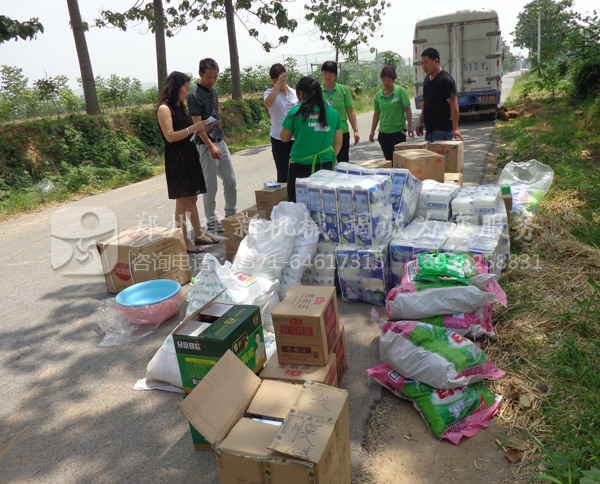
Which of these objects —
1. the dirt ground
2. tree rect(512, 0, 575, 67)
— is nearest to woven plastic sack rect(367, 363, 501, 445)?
the dirt ground

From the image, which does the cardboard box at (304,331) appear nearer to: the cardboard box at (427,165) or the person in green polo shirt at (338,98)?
the cardboard box at (427,165)

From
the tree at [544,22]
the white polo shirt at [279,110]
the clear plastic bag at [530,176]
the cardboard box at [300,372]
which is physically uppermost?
the tree at [544,22]

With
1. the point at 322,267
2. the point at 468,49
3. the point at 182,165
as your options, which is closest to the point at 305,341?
the point at 322,267

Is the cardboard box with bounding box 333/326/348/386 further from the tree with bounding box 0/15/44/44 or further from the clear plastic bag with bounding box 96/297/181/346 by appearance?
the tree with bounding box 0/15/44/44

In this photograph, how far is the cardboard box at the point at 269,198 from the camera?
498cm

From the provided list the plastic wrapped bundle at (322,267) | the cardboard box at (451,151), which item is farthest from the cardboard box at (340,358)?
the cardboard box at (451,151)

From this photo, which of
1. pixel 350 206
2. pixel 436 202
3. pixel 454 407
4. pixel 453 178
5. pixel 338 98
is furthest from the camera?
pixel 338 98

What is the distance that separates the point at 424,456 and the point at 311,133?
3.00 meters

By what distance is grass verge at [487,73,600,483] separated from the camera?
2125mm

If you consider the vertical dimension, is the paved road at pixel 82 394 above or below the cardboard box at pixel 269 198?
below

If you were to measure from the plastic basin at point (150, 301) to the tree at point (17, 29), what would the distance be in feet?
22.6

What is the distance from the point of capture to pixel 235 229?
4.69 m

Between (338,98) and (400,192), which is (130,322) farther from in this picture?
(338,98)

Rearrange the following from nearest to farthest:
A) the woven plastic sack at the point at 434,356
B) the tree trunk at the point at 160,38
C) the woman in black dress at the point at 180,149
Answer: the woven plastic sack at the point at 434,356 < the woman in black dress at the point at 180,149 < the tree trunk at the point at 160,38
